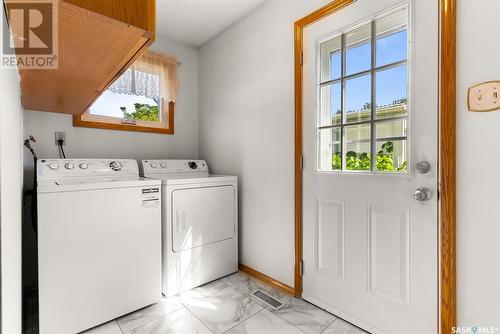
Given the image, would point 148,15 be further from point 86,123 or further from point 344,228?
point 86,123

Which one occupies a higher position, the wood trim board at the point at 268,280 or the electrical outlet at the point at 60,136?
the electrical outlet at the point at 60,136

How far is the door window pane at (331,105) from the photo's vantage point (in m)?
1.66

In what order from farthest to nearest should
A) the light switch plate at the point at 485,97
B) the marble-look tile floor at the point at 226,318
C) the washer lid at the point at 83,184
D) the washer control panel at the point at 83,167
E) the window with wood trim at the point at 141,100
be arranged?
1. the window with wood trim at the point at 141,100
2. the washer control panel at the point at 83,167
3. the marble-look tile floor at the point at 226,318
4. the washer lid at the point at 83,184
5. the light switch plate at the point at 485,97

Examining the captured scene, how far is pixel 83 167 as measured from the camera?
6.24ft

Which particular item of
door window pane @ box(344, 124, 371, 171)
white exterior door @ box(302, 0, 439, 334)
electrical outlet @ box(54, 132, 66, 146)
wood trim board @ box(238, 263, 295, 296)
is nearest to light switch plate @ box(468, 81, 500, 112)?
white exterior door @ box(302, 0, 439, 334)

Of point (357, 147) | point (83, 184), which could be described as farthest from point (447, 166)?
point (83, 184)

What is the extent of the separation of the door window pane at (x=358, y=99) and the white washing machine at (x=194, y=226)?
1.17 metres

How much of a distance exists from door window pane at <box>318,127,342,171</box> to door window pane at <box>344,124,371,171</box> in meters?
0.05

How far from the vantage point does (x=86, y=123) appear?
2234 mm

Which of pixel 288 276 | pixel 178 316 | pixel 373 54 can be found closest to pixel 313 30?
pixel 373 54

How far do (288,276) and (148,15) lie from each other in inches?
75.4

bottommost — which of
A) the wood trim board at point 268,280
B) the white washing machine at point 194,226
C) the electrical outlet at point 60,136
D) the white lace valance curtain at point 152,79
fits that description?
the wood trim board at point 268,280

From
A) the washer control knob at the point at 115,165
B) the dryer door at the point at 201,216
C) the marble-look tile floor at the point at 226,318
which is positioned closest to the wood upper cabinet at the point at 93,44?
Answer: the washer control knob at the point at 115,165

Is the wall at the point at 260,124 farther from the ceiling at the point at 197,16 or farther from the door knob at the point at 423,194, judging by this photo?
the door knob at the point at 423,194
